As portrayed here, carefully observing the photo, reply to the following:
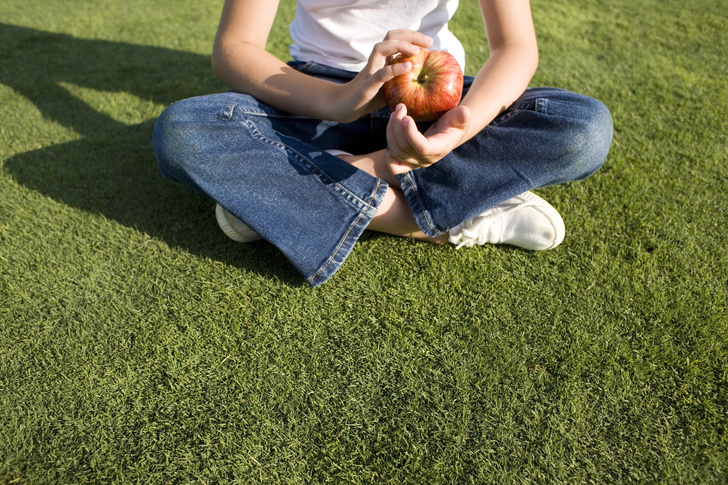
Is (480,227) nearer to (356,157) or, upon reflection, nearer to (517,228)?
(517,228)

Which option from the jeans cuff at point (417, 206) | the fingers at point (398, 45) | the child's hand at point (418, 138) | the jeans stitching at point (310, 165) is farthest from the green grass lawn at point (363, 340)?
the fingers at point (398, 45)

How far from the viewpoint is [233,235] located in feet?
6.18

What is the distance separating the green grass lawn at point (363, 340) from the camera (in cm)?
131

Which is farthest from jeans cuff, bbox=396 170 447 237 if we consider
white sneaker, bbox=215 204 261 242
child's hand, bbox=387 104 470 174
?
white sneaker, bbox=215 204 261 242

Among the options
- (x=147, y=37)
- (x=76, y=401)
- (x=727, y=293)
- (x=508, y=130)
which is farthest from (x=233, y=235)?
(x=147, y=37)

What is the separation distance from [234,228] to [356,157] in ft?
1.86

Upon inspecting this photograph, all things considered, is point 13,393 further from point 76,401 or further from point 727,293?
point 727,293

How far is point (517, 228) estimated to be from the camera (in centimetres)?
182

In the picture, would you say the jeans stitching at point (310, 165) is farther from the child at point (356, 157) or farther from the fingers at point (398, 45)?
the fingers at point (398, 45)

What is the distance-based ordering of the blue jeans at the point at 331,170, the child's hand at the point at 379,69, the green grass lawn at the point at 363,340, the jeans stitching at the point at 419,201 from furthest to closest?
the jeans stitching at the point at 419,201 → the blue jeans at the point at 331,170 → the child's hand at the point at 379,69 → the green grass lawn at the point at 363,340

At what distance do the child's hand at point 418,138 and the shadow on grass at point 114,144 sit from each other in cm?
63

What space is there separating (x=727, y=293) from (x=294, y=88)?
1.75m

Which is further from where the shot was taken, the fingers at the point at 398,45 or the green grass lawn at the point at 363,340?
the fingers at the point at 398,45

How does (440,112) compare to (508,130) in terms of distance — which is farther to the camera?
(508,130)
